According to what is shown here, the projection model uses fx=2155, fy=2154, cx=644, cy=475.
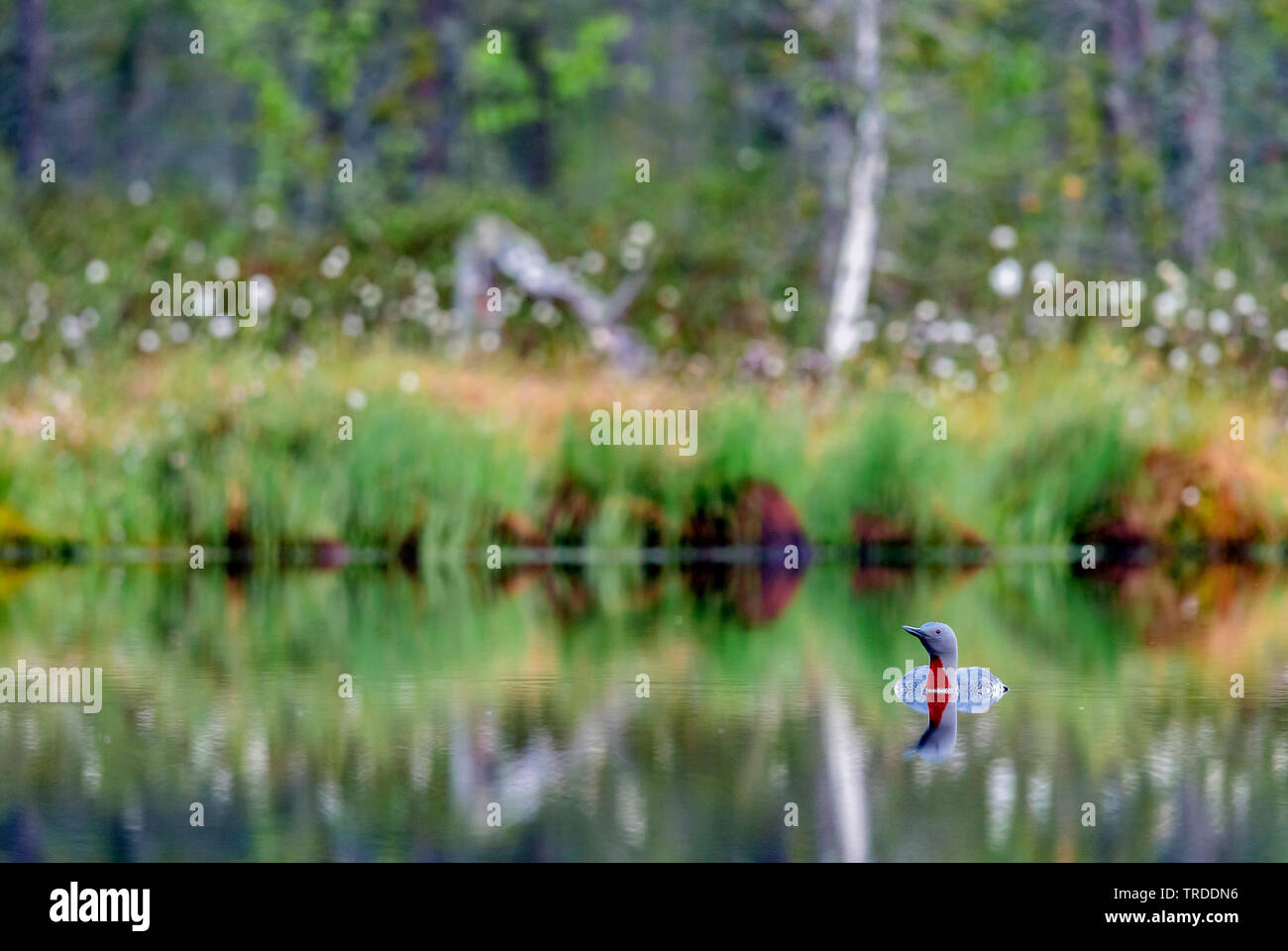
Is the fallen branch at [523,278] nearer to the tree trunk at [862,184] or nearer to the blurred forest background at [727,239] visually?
the blurred forest background at [727,239]

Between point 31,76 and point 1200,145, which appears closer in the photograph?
point 1200,145

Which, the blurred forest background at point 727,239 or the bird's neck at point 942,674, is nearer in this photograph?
the bird's neck at point 942,674

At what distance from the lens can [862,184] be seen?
2177cm

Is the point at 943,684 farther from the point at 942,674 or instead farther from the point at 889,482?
the point at 889,482

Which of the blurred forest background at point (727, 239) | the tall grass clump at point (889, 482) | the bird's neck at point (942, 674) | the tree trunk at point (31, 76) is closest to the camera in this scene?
the bird's neck at point (942, 674)

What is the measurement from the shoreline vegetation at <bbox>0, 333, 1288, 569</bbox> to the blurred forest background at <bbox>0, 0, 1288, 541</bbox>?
4 centimetres

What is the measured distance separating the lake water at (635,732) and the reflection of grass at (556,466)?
9.16ft

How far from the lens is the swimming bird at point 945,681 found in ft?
24.8

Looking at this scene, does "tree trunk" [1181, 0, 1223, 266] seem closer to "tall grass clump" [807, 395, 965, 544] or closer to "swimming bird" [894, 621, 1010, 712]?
"tall grass clump" [807, 395, 965, 544]

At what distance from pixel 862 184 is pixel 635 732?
15.4m

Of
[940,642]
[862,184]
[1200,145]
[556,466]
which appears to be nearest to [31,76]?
[862,184]

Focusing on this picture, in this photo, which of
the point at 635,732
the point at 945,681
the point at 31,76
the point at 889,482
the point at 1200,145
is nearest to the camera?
the point at 635,732

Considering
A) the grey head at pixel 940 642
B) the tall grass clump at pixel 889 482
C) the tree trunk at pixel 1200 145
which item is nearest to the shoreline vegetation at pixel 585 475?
the tall grass clump at pixel 889 482

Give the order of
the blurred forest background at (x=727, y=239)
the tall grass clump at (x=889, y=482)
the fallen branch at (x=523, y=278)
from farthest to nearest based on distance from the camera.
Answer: the fallen branch at (x=523, y=278) → the blurred forest background at (x=727, y=239) → the tall grass clump at (x=889, y=482)
